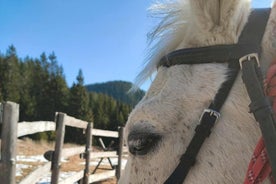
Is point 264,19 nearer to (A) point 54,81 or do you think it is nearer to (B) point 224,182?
(B) point 224,182

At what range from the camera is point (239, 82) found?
4.09 feet

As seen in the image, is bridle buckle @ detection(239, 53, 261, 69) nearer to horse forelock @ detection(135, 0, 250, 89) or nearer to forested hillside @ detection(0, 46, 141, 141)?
horse forelock @ detection(135, 0, 250, 89)

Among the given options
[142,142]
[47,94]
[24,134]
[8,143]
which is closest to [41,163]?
[24,134]

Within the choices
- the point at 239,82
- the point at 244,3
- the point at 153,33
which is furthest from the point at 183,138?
the point at 153,33

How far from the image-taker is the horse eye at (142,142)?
1.35 metres

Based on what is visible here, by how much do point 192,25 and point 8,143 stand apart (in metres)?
2.85

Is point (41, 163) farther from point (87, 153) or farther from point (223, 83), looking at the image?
point (223, 83)

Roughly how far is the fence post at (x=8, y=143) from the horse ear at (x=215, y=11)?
2.93m

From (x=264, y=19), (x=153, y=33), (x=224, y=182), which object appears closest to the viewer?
(x=224, y=182)

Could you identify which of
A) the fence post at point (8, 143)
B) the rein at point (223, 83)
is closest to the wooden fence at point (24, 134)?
the fence post at point (8, 143)

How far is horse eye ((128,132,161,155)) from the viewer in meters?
1.35

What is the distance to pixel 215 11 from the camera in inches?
52.2

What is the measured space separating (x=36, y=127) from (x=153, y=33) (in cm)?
347

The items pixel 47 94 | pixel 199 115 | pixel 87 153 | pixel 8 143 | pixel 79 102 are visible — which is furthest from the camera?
pixel 47 94
